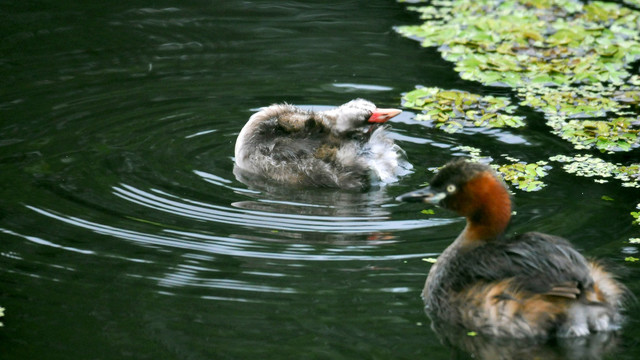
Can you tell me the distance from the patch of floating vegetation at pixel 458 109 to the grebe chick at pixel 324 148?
105cm

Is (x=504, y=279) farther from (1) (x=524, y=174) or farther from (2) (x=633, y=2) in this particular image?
(2) (x=633, y=2)

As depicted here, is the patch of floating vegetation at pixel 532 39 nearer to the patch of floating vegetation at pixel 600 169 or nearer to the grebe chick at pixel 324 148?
the patch of floating vegetation at pixel 600 169

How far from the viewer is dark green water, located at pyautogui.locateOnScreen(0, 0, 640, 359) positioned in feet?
18.9

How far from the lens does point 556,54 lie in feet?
35.9

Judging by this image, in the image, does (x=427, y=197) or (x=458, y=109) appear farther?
(x=458, y=109)

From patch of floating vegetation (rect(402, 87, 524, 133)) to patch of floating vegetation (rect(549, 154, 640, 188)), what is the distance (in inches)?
36.6

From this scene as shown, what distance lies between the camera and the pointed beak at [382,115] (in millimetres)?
8234

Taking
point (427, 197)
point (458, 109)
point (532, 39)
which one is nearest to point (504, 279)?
point (427, 197)

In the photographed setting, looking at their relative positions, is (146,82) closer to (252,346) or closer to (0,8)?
(0,8)

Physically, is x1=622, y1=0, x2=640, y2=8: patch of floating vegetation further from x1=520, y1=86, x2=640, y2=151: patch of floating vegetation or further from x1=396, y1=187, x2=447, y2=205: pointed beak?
x1=396, y1=187, x2=447, y2=205: pointed beak

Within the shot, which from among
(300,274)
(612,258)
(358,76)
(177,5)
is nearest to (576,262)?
(612,258)

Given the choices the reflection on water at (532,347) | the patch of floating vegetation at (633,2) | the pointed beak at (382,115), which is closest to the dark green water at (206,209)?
the reflection on water at (532,347)

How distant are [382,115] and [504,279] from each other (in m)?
2.80

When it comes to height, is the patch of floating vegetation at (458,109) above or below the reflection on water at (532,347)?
above
